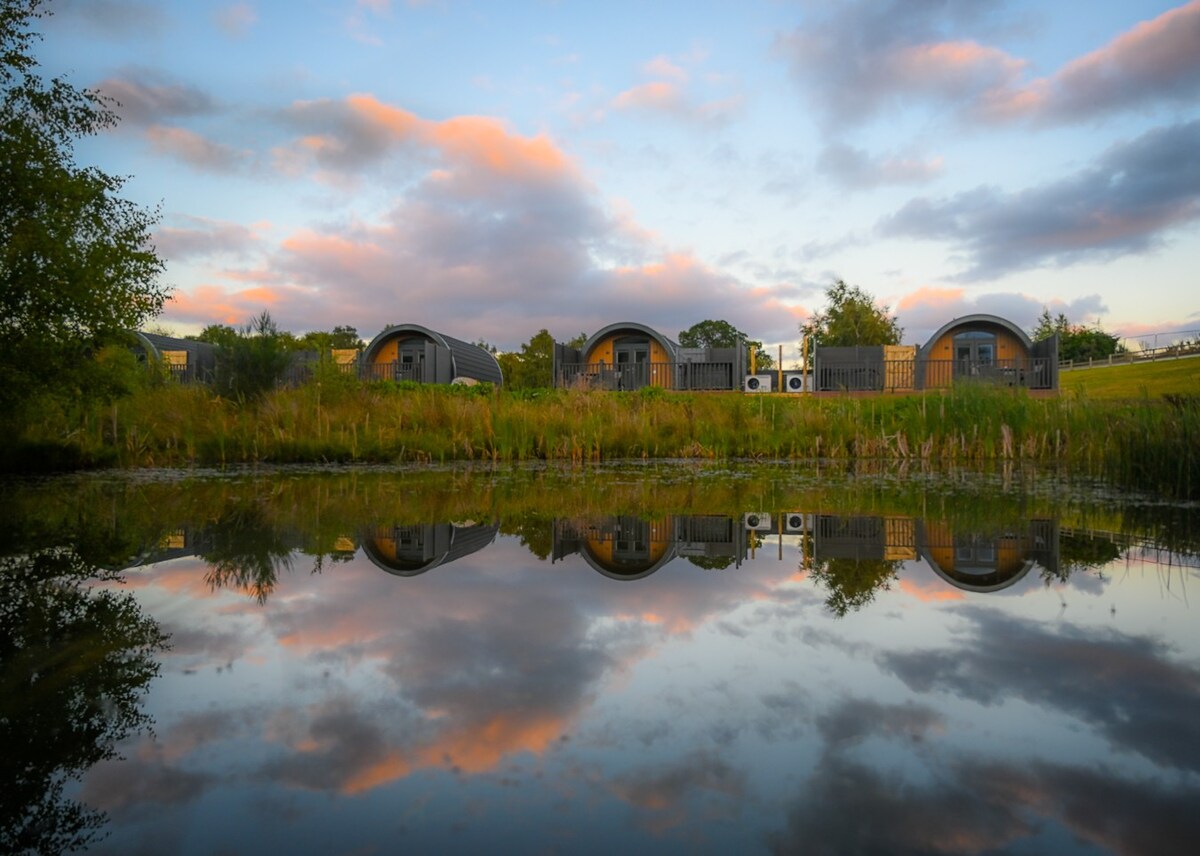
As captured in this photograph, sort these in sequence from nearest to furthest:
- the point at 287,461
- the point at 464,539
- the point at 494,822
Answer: the point at 494,822 → the point at 464,539 → the point at 287,461

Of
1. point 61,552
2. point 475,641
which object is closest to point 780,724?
point 475,641

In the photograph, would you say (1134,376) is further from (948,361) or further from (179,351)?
(179,351)

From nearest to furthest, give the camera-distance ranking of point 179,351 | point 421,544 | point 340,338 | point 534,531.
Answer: point 421,544 < point 534,531 < point 179,351 < point 340,338

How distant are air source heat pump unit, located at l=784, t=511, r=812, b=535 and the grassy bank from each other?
509 centimetres

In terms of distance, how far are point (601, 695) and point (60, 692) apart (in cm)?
138

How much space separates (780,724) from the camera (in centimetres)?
160

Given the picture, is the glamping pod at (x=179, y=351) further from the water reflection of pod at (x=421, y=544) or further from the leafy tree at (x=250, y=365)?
the water reflection of pod at (x=421, y=544)

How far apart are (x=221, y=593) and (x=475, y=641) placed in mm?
1316

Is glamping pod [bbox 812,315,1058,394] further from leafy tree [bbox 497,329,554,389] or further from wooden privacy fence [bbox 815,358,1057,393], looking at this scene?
leafy tree [bbox 497,329,554,389]

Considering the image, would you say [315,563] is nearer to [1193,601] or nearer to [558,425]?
[1193,601]

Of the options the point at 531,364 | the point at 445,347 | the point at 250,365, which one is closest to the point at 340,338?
the point at 531,364

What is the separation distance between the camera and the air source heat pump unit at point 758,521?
15.0 ft

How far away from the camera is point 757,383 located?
26.2m

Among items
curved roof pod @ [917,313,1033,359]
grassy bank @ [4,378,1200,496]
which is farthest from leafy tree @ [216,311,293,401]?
curved roof pod @ [917,313,1033,359]
